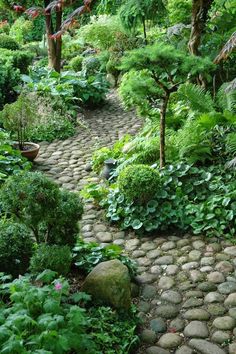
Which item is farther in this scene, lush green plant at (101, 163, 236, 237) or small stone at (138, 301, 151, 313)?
lush green plant at (101, 163, 236, 237)

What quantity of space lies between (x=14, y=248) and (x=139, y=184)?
6.21ft

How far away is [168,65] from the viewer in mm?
5516

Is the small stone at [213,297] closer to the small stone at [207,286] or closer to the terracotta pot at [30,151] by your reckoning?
the small stone at [207,286]

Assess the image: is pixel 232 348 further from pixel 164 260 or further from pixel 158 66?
pixel 158 66

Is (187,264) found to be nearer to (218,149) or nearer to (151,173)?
(151,173)

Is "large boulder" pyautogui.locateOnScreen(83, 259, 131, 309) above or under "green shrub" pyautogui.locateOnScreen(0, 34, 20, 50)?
under

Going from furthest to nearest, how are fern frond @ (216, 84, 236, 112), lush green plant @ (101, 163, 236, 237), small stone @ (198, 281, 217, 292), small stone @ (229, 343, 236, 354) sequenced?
fern frond @ (216, 84, 236, 112) → lush green plant @ (101, 163, 236, 237) → small stone @ (198, 281, 217, 292) → small stone @ (229, 343, 236, 354)

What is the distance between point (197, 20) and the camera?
23.8 ft

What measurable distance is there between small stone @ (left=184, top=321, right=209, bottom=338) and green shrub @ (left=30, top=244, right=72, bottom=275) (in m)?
1.05

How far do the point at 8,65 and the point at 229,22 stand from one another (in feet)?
16.7

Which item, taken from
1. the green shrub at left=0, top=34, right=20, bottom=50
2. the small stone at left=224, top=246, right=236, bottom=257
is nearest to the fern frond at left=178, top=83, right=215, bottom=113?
the small stone at left=224, top=246, right=236, bottom=257

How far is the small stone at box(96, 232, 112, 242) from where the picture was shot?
16.7ft

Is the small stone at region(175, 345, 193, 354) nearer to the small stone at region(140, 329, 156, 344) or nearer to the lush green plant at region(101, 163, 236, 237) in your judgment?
the small stone at region(140, 329, 156, 344)

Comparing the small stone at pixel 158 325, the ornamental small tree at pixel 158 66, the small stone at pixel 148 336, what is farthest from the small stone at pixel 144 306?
the ornamental small tree at pixel 158 66
